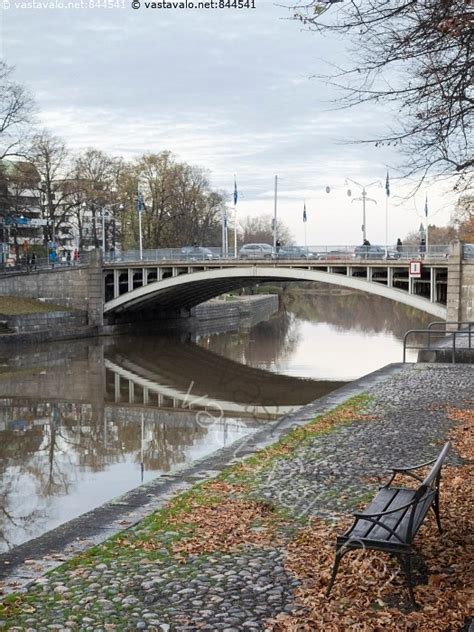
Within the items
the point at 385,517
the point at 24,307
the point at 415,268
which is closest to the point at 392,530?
the point at 385,517

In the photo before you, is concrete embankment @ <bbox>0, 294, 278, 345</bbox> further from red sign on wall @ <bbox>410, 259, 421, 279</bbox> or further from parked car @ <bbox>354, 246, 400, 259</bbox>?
red sign on wall @ <bbox>410, 259, 421, 279</bbox>

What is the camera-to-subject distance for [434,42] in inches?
273

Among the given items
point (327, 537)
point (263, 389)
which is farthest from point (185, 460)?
point (263, 389)

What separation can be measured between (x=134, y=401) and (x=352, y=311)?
52.5 m

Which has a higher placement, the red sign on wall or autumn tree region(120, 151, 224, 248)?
autumn tree region(120, 151, 224, 248)

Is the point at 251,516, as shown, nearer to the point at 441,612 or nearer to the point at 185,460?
the point at 441,612

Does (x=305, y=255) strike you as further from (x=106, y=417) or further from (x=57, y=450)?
(x=57, y=450)

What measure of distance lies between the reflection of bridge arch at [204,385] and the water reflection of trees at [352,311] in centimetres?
1687

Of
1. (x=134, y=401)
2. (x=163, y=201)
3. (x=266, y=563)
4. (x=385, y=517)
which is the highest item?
(x=163, y=201)

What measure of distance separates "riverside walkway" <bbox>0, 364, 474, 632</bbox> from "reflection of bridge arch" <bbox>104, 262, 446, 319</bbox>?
24.4 meters

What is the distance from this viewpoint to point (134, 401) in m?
24.2

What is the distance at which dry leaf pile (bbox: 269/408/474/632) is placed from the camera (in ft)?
16.9

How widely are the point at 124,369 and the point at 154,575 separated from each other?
26.3 m

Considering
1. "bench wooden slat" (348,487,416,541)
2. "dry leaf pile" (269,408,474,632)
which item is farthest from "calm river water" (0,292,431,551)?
"bench wooden slat" (348,487,416,541)
